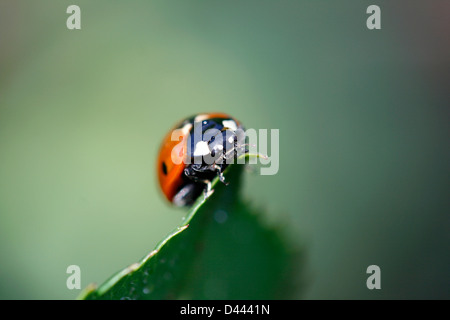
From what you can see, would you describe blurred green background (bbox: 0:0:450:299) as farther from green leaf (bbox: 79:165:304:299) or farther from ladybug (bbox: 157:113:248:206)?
green leaf (bbox: 79:165:304:299)

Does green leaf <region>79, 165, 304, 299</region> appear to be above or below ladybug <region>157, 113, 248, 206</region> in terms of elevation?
below

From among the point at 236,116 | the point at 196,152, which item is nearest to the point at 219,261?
the point at 196,152

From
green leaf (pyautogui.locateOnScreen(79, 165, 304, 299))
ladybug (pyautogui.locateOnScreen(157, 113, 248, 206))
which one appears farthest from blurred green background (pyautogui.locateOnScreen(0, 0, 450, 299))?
green leaf (pyautogui.locateOnScreen(79, 165, 304, 299))

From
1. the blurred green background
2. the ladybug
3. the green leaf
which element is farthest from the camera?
the blurred green background

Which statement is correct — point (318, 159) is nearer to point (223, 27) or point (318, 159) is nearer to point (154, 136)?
point (154, 136)

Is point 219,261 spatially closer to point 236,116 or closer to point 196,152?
point 196,152

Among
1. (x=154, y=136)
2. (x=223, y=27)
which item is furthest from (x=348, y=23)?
(x=154, y=136)
